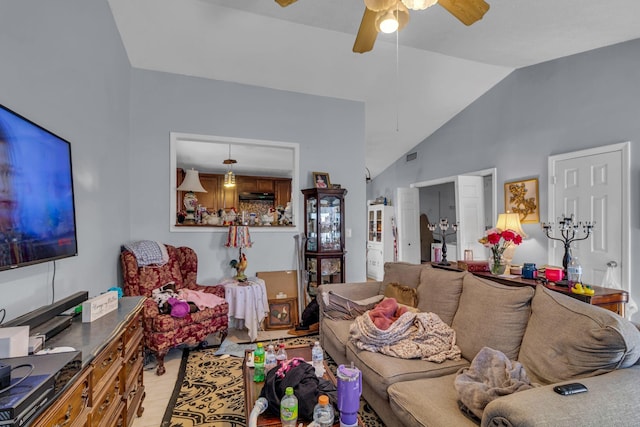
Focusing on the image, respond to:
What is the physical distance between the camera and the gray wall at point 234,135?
11.8 ft

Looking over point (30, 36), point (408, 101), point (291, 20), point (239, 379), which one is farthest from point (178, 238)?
point (408, 101)

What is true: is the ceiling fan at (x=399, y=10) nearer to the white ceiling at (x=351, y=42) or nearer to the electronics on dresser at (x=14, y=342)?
the white ceiling at (x=351, y=42)

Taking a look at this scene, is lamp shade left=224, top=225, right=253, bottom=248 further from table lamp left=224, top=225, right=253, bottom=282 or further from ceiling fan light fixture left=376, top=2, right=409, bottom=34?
ceiling fan light fixture left=376, top=2, right=409, bottom=34

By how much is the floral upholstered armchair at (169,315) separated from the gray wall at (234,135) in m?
0.30

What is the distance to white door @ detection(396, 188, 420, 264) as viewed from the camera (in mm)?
6281

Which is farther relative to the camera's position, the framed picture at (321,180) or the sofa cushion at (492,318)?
the framed picture at (321,180)

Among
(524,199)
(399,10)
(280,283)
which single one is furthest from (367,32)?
(524,199)

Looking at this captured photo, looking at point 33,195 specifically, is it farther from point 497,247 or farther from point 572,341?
point 497,247

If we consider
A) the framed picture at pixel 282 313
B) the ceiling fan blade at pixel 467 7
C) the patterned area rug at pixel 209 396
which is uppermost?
the ceiling fan blade at pixel 467 7

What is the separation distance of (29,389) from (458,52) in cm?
441

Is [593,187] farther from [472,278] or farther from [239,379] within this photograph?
[239,379]

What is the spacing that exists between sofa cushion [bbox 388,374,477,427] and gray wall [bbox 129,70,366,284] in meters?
2.65

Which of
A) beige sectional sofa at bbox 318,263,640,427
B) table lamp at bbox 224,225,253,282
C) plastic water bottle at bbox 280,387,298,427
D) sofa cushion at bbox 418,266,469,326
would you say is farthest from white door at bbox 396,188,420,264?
plastic water bottle at bbox 280,387,298,427

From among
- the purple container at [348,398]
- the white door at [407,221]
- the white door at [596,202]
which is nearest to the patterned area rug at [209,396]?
the purple container at [348,398]
